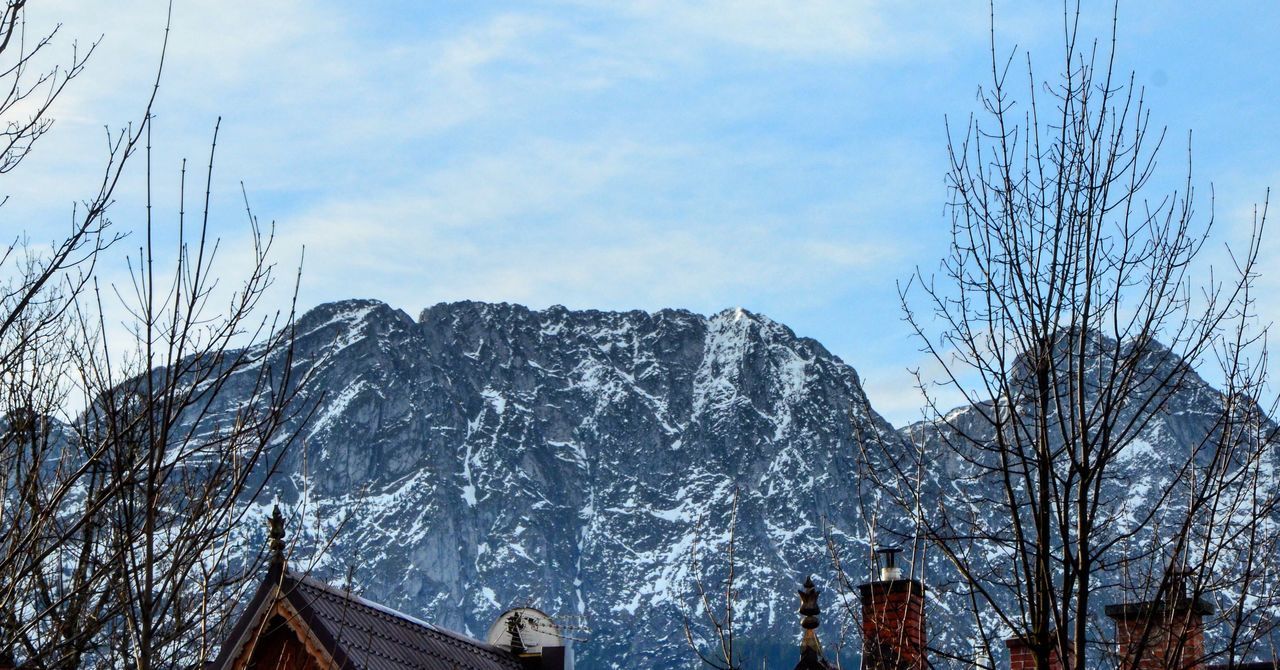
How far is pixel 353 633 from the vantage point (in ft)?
57.3

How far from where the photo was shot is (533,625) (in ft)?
75.8

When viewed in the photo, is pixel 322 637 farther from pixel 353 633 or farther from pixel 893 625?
pixel 893 625

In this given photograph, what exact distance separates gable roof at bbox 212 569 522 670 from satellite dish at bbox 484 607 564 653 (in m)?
2.45

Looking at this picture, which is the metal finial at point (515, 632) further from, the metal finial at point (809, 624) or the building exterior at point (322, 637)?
the metal finial at point (809, 624)

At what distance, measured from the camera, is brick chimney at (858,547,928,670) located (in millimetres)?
9039

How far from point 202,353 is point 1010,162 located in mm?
4835

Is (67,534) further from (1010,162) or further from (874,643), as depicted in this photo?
(874,643)

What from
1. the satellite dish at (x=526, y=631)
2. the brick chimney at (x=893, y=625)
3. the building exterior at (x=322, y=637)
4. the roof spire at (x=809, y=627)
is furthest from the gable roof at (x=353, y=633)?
the brick chimney at (x=893, y=625)

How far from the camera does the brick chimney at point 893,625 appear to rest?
904 centimetres

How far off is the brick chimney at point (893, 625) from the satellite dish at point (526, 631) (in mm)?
5191

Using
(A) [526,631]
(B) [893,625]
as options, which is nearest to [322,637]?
(B) [893,625]

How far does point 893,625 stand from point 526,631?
9156mm

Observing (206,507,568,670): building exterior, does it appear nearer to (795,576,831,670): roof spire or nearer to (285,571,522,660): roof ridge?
(285,571,522,660): roof ridge

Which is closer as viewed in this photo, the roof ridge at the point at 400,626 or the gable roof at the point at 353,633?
the gable roof at the point at 353,633
